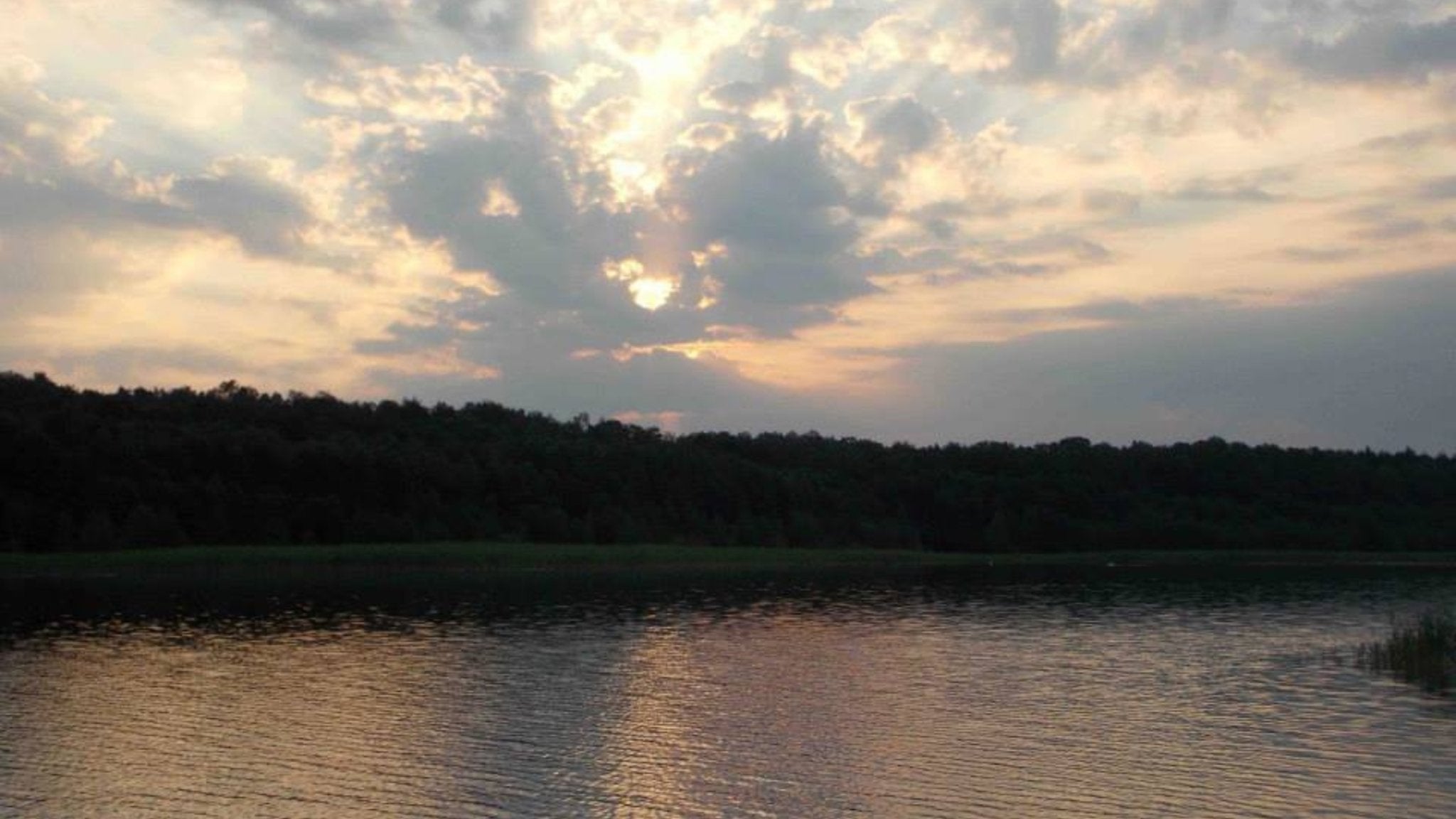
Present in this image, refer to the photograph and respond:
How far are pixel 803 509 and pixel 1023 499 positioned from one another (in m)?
21.3

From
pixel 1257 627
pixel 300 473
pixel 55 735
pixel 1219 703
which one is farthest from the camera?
pixel 300 473

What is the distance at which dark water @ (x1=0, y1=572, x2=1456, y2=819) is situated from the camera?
1919 cm

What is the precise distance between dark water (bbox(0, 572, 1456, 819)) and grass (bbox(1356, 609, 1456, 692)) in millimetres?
1024

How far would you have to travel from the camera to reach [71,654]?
115 feet

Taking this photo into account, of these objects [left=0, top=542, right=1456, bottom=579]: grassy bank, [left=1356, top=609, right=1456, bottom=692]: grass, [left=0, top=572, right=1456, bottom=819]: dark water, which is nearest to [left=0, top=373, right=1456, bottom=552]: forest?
[left=0, top=542, right=1456, bottom=579]: grassy bank

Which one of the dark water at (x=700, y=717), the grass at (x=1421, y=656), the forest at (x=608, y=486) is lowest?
the dark water at (x=700, y=717)

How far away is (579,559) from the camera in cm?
8606

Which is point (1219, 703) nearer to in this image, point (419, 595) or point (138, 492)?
point (419, 595)

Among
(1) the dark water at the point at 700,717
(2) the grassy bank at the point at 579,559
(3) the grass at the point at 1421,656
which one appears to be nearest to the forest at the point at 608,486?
(2) the grassy bank at the point at 579,559

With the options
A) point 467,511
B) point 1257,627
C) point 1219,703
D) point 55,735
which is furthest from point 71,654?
point 467,511

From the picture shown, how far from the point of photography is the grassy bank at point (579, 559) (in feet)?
242

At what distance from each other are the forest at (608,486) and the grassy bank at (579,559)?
3.98 meters

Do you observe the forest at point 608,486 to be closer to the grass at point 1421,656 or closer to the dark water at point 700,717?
the dark water at point 700,717

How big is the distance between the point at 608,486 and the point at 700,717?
80.6m
